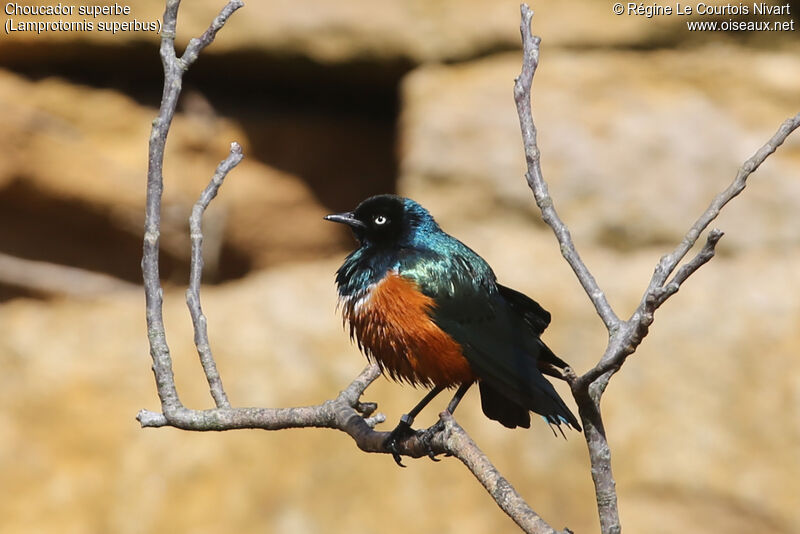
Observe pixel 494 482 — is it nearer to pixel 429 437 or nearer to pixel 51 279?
pixel 429 437

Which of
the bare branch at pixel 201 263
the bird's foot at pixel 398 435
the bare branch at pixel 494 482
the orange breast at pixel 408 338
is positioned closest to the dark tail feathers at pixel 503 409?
the orange breast at pixel 408 338

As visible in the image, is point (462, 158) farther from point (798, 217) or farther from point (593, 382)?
point (593, 382)

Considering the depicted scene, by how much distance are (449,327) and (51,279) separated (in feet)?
24.1

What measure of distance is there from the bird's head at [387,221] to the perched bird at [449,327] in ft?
0.37

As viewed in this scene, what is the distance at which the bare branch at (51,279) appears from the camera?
33.8 feet

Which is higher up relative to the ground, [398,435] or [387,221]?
[387,221]

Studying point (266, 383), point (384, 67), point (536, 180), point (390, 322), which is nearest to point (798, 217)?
point (384, 67)

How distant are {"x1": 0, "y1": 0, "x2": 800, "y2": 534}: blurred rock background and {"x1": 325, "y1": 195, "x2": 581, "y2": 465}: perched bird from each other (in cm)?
434

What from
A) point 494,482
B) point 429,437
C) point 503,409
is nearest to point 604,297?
point 494,482

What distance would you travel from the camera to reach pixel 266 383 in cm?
891

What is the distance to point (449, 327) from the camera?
13.4 ft

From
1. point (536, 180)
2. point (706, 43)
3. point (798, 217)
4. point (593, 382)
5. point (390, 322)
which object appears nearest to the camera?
point (593, 382)

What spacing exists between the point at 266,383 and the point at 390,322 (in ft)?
16.6

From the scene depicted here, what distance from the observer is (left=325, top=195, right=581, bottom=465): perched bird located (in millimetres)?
3926
